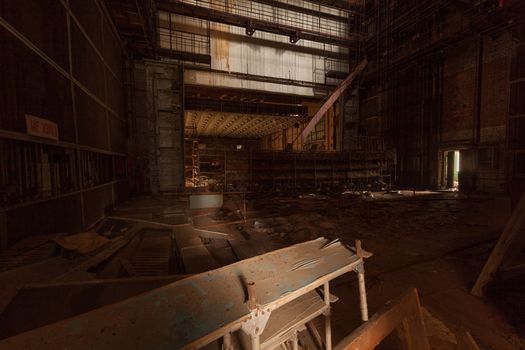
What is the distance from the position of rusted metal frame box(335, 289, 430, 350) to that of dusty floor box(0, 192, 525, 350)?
64 centimetres

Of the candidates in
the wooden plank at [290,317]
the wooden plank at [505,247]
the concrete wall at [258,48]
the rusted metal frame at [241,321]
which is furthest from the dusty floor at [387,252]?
the concrete wall at [258,48]

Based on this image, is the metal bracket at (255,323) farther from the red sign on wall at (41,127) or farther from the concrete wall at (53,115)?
the red sign on wall at (41,127)

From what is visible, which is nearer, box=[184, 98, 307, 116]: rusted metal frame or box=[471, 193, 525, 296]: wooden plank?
box=[471, 193, 525, 296]: wooden plank

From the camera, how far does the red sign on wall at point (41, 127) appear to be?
140 inches

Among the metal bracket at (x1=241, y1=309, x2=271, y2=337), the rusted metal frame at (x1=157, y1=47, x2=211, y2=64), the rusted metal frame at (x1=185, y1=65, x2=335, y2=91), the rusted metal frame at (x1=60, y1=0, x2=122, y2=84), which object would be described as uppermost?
the rusted metal frame at (x1=157, y1=47, x2=211, y2=64)

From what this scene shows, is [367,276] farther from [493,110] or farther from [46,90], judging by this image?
[493,110]

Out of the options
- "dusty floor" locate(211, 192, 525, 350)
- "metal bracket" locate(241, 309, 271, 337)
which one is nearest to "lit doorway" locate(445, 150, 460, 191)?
"dusty floor" locate(211, 192, 525, 350)

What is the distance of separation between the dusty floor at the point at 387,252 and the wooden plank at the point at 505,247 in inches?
8.3

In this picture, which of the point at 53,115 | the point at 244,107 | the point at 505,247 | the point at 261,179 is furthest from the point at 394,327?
the point at 244,107

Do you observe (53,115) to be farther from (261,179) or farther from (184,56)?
(184,56)

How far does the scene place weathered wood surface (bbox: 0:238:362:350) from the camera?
3.66 feet

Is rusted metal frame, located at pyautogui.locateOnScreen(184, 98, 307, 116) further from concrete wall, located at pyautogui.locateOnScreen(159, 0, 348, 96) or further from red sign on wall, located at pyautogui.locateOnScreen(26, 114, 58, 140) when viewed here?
red sign on wall, located at pyautogui.locateOnScreen(26, 114, 58, 140)

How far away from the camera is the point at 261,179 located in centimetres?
1223

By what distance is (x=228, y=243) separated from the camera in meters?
4.98
